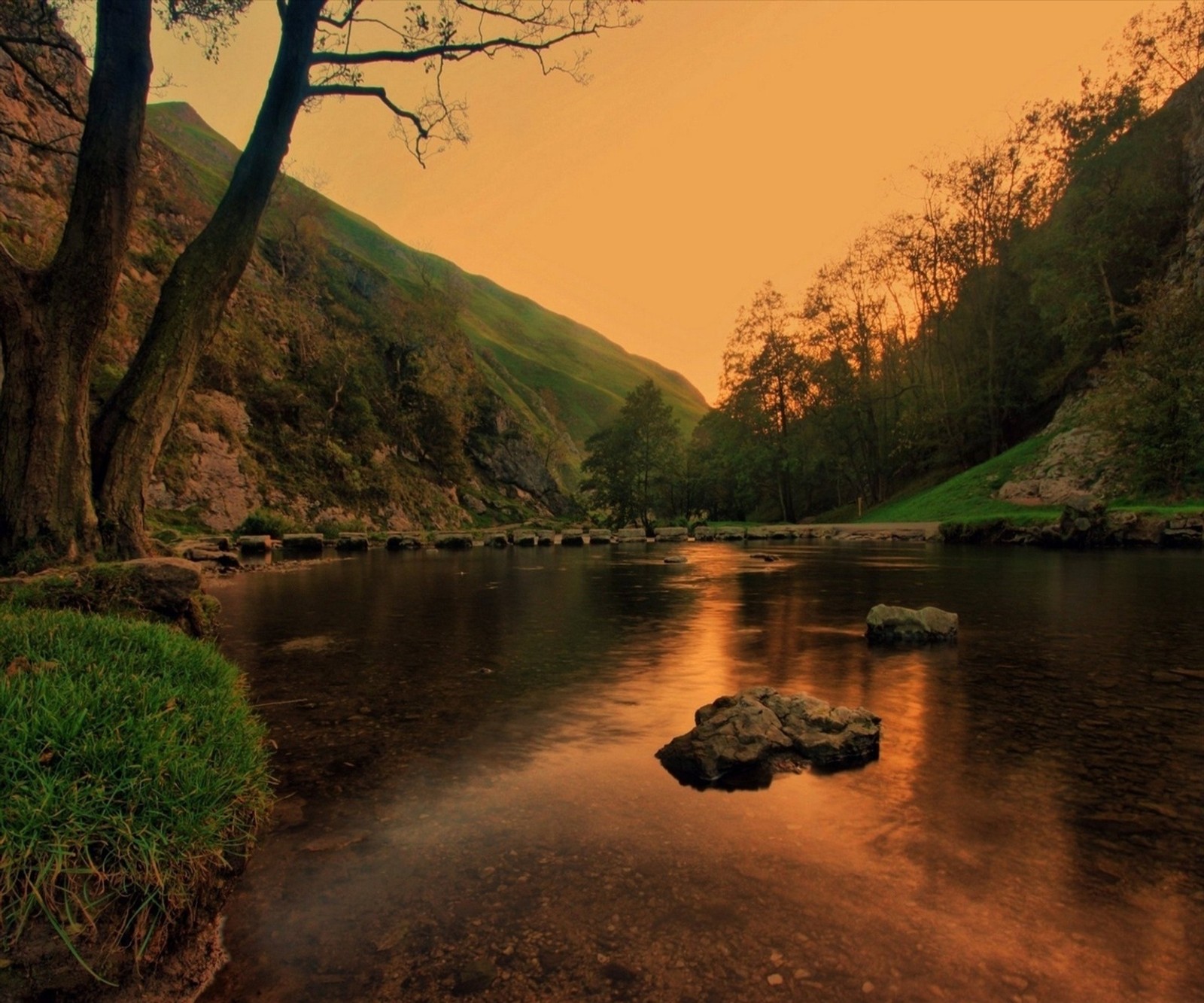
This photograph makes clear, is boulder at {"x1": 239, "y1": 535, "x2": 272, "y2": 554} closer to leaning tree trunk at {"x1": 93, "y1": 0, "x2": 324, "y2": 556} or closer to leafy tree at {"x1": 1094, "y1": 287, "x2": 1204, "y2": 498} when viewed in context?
leaning tree trunk at {"x1": 93, "y1": 0, "x2": 324, "y2": 556}

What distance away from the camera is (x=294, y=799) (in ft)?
18.1

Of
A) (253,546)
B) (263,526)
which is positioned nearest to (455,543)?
(263,526)

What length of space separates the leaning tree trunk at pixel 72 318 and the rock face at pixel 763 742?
10092 millimetres

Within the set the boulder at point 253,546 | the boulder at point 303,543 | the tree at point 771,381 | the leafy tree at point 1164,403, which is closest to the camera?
the leafy tree at point 1164,403

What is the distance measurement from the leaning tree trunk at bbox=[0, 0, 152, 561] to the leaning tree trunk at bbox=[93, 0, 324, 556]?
50cm

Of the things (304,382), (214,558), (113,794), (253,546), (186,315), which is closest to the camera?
(113,794)

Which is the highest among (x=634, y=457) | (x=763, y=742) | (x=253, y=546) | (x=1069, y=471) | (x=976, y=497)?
(x=634, y=457)

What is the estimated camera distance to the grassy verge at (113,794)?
10.1 ft

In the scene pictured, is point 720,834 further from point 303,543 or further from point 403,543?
point 403,543

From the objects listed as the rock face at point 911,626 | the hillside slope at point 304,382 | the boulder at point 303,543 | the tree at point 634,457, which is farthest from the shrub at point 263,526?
the rock face at point 911,626

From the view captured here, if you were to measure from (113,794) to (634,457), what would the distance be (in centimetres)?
7201

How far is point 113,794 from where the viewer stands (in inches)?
137

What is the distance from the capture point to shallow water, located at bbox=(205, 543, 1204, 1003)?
3406 millimetres

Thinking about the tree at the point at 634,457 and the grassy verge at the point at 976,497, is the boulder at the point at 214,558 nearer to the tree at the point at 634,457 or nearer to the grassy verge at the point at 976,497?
the grassy verge at the point at 976,497
